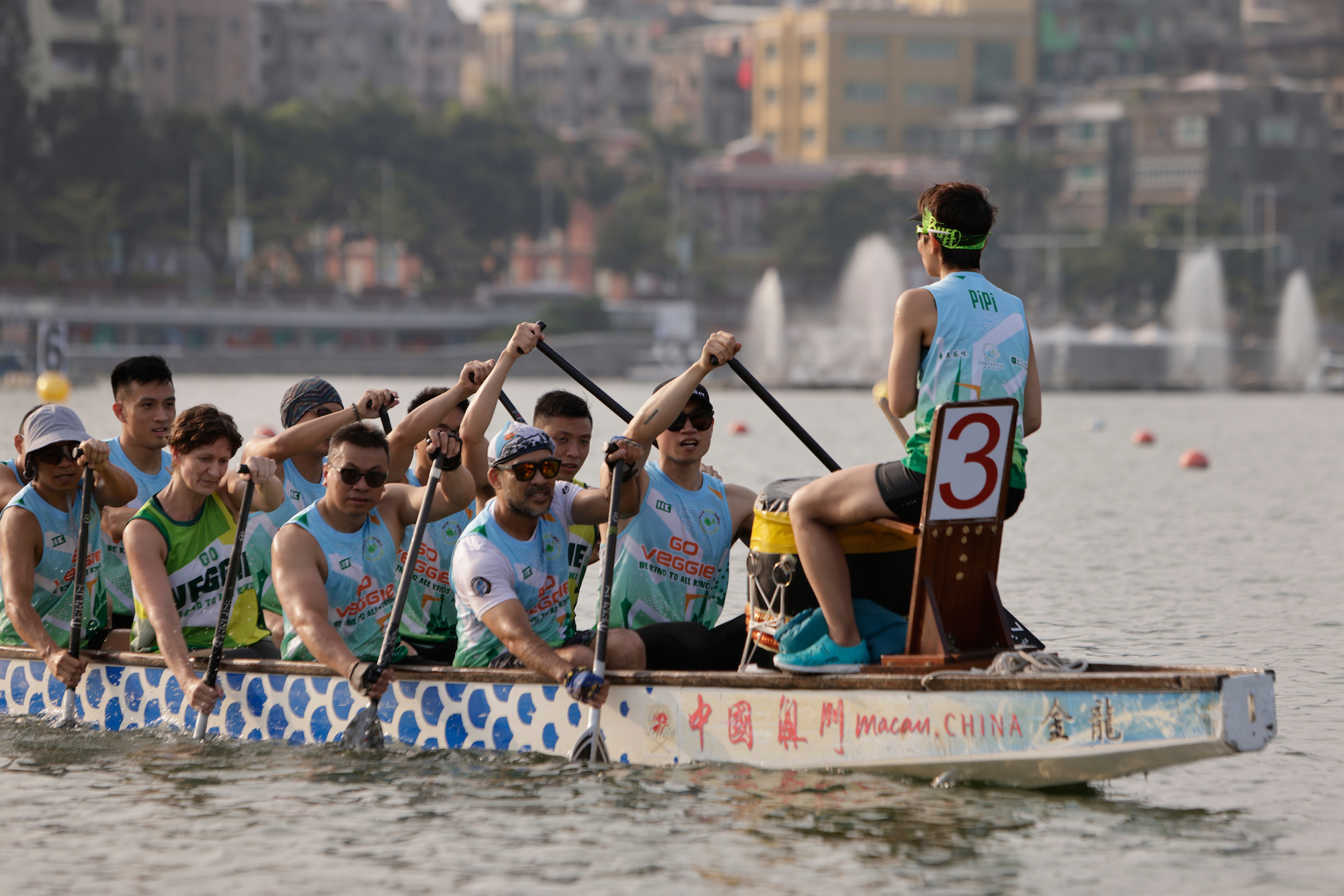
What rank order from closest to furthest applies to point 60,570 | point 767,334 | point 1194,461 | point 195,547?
point 195,547
point 60,570
point 1194,461
point 767,334

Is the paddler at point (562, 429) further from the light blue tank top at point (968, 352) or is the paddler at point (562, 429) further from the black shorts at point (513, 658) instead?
the light blue tank top at point (968, 352)

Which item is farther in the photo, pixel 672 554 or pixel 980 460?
pixel 672 554

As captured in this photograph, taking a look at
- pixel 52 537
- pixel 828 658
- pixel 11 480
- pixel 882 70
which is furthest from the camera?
pixel 882 70

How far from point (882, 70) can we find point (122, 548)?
456 feet

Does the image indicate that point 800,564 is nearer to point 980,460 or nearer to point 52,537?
point 980,460

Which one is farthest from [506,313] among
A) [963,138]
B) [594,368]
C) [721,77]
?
[721,77]

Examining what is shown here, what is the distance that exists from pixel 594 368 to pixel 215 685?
272 feet

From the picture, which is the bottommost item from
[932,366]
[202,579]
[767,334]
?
[202,579]

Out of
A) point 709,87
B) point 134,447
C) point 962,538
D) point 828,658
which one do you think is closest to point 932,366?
point 962,538

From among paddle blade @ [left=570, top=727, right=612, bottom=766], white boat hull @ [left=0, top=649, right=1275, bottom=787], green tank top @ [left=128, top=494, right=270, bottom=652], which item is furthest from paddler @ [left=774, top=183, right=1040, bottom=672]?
green tank top @ [left=128, top=494, right=270, bottom=652]

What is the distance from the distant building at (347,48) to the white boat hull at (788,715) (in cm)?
11942

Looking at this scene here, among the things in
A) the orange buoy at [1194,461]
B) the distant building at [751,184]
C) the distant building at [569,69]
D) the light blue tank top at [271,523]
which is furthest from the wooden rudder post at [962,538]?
the distant building at [569,69]

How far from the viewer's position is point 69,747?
1047cm

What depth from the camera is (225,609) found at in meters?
9.84
